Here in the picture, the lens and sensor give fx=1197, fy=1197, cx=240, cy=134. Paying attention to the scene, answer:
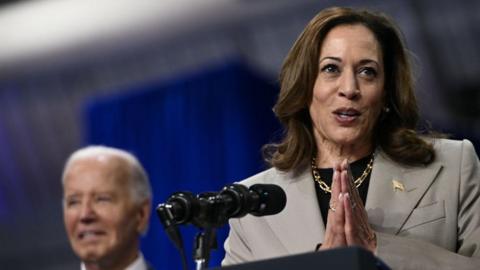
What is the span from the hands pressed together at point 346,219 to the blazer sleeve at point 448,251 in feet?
0.13

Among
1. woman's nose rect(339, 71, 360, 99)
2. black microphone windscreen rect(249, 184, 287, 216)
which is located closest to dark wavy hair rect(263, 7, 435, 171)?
woman's nose rect(339, 71, 360, 99)

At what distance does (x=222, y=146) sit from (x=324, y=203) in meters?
3.58

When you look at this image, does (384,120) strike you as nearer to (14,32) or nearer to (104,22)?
(104,22)

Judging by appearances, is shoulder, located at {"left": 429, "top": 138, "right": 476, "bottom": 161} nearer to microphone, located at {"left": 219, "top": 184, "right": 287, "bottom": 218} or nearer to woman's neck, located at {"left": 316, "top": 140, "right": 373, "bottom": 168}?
woman's neck, located at {"left": 316, "top": 140, "right": 373, "bottom": 168}

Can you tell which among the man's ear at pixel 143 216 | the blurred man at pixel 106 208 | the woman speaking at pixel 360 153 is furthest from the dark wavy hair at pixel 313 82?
the man's ear at pixel 143 216

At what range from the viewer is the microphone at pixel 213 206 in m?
2.35

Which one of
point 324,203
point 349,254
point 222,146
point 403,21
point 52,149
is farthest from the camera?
point 52,149

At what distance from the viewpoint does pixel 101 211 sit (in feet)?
14.0

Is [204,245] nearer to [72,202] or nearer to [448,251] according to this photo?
[448,251]

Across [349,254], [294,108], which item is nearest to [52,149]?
[294,108]

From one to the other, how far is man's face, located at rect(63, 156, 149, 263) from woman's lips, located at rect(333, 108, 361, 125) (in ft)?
4.85

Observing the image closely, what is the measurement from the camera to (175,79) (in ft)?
22.7

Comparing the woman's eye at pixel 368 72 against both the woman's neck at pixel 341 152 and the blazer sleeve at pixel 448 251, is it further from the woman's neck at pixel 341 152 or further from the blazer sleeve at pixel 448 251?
the blazer sleeve at pixel 448 251

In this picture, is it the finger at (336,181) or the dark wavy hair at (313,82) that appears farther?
the dark wavy hair at (313,82)
